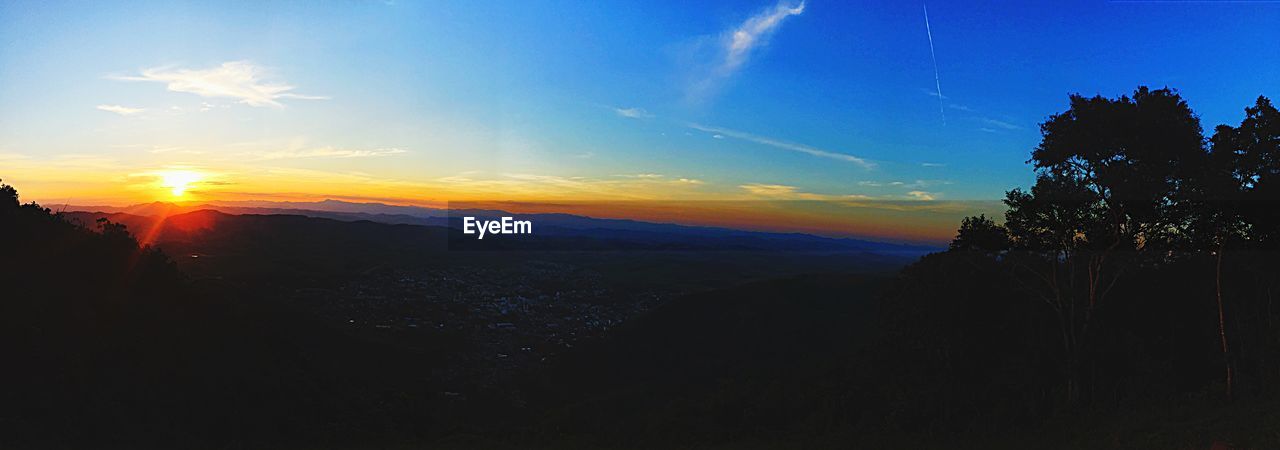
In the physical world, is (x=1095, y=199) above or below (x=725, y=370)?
above

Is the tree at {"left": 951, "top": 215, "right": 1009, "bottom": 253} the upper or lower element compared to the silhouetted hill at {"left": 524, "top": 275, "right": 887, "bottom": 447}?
upper

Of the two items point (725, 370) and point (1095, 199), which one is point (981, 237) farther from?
point (725, 370)

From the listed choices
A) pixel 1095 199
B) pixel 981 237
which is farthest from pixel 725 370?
pixel 1095 199

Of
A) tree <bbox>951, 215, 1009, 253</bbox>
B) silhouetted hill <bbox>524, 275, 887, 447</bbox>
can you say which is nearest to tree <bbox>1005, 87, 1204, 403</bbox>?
tree <bbox>951, 215, 1009, 253</bbox>

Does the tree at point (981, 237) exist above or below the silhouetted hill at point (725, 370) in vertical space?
above

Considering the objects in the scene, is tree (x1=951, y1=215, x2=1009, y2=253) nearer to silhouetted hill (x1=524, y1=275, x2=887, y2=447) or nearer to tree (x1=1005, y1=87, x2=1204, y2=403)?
tree (x1=1005, y1=87, x2=1204, y2=403)

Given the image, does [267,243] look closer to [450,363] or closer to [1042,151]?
[450,363]

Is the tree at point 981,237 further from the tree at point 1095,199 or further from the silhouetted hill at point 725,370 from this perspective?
the silhouetted hill at point 725,370

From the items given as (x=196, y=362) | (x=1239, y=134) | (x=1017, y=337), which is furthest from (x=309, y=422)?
(x=1239, y=134)

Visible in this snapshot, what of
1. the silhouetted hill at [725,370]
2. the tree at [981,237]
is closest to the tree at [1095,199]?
the tree at [981,237]

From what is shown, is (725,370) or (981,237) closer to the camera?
(981,237)

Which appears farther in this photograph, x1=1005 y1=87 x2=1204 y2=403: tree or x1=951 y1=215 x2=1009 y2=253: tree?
x1=951 y1=215 x2=1009 y2=253: tree
